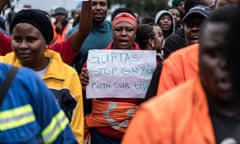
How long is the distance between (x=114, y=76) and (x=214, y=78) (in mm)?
3005

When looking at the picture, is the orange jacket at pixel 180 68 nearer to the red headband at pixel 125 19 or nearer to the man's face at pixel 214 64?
the man's face at pixel 214 64

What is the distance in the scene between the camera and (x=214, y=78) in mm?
2371

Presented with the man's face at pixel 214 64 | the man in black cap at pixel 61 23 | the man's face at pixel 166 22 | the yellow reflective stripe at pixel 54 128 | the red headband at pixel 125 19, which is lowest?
the man in black cap at pixel 61 23

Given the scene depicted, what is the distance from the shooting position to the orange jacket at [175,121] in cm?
240

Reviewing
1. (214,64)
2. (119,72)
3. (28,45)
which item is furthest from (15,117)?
(119,72)

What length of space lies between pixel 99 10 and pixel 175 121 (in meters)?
4.49

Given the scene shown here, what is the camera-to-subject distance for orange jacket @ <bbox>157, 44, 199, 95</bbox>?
3.40 meters

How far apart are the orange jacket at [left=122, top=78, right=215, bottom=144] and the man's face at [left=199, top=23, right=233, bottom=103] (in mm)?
83

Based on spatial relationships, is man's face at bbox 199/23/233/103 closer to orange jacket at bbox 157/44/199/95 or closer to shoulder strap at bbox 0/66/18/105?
orange jacket at bbox 157/44/199/95

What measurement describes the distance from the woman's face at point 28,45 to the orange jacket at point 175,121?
2072mm

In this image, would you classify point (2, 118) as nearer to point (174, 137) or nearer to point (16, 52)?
point (174, 137)

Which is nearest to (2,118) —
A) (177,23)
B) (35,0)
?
(35,0)

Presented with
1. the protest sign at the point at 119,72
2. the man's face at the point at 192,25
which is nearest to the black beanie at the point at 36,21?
the protest sign at the point at 119,72

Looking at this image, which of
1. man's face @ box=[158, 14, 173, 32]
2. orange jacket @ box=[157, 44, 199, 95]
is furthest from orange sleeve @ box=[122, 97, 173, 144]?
man's face @ box=[158, 14, 173, 32]
